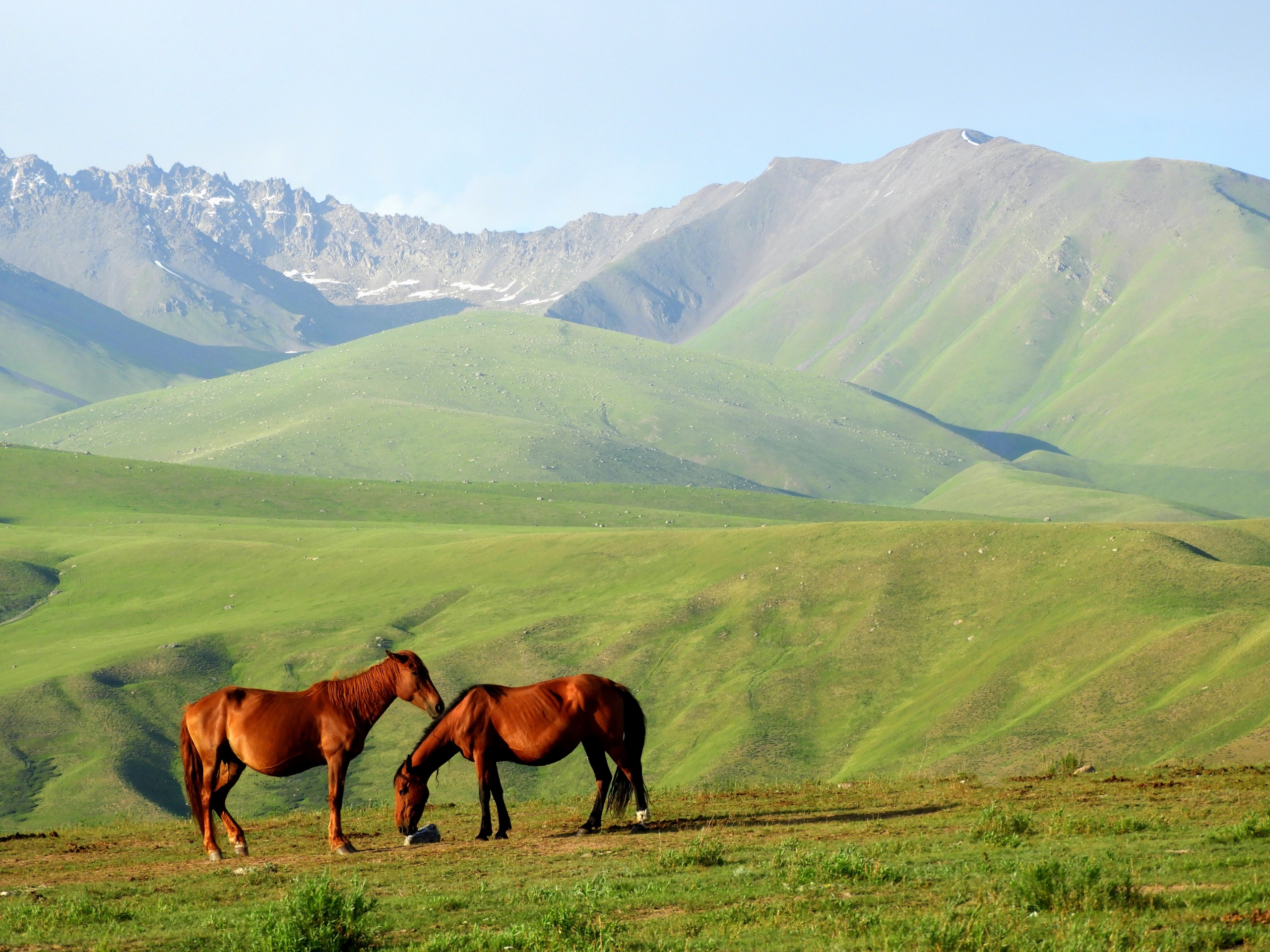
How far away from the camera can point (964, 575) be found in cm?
5984

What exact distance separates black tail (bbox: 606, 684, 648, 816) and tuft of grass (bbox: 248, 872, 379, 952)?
690 centimetres

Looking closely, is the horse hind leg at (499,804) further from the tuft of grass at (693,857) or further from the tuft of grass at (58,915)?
the tuft of grass at (58,915)

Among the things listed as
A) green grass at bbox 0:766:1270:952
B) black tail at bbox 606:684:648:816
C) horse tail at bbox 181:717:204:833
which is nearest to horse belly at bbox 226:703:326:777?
horse tail at bbox 181:717:204:833

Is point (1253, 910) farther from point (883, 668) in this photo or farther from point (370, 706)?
point (883, 668)

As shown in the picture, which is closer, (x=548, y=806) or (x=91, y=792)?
(x=548, y=806)

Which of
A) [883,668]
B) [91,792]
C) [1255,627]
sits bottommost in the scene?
[91,792]

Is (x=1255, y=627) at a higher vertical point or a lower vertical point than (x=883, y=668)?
higher

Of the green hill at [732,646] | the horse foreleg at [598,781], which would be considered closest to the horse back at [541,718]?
the horse foreleg at [598,781]

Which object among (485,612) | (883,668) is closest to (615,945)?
(883,668)

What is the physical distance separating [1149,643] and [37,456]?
148294 millimetres

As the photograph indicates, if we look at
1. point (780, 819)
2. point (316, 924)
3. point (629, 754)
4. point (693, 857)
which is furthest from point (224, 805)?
point (780, 819)

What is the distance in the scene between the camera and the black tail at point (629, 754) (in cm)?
1867

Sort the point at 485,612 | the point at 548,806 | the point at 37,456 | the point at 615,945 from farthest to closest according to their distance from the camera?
the point at 37,456
the point at 485,612
the point at 548,806
the point at 615,945

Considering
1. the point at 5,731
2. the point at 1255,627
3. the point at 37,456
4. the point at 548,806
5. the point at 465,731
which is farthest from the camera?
the point at 37,456
